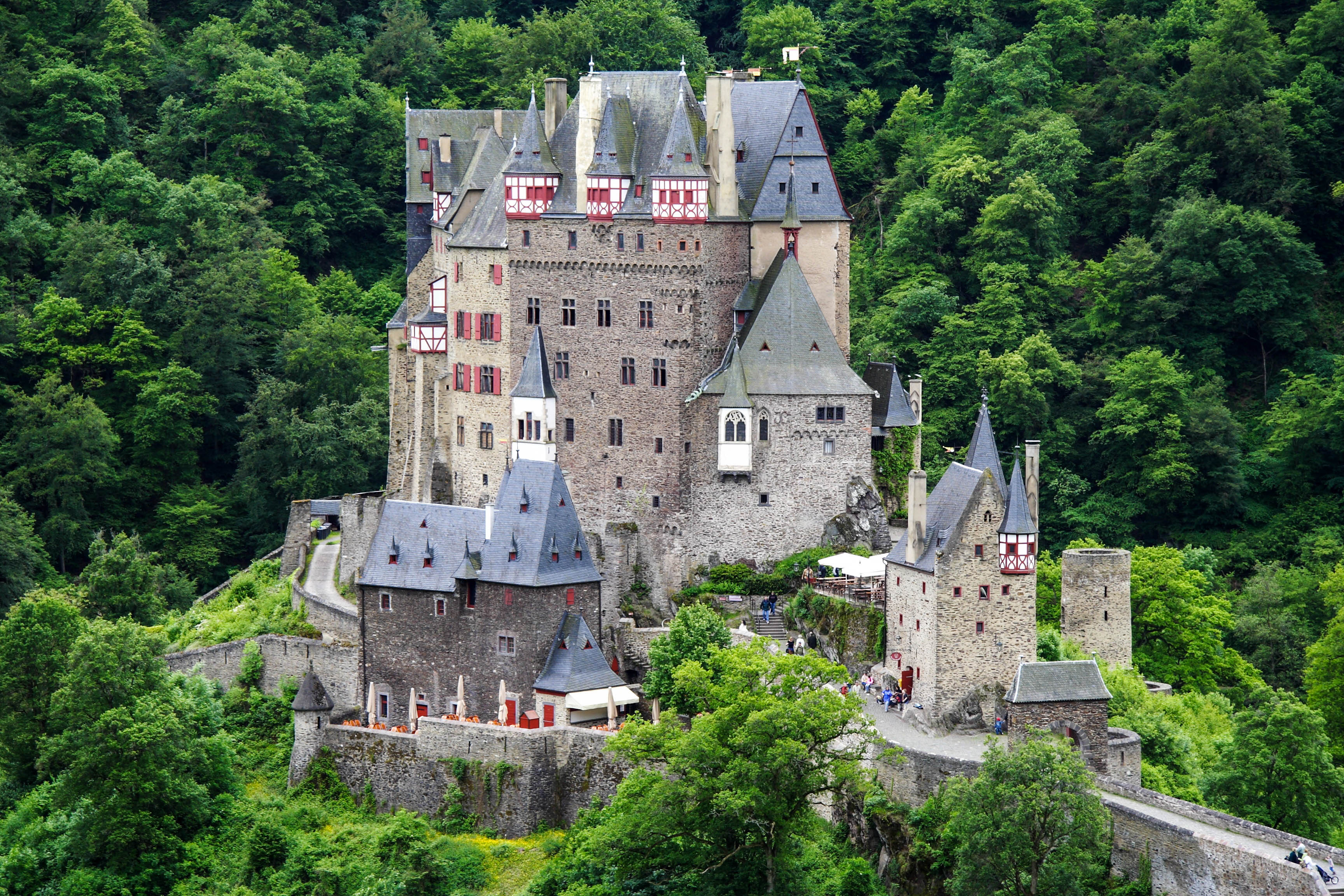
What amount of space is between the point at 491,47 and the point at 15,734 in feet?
138

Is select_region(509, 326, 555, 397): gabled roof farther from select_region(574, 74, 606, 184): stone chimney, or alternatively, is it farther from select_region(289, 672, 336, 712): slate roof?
select_region(289, 672, 336, 712): slate roof

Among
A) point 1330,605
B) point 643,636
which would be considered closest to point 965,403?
point 1330,605

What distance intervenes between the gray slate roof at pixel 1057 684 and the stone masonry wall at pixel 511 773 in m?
9.79

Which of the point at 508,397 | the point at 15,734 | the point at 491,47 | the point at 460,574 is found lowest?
the point at 15,734

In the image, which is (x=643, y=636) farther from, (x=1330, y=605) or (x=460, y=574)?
(x=1330, y=605)

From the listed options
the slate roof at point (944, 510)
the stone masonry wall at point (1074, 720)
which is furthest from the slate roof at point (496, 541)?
the stone masonry wall at point (1074, 720)

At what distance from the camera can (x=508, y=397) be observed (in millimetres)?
66625

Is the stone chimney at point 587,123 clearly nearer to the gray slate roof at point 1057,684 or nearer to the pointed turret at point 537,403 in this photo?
the pointed turret at point 537,403

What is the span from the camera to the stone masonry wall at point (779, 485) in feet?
209

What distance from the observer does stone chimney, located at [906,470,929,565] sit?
188ft

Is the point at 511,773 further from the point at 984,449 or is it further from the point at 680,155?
the point at 680,155

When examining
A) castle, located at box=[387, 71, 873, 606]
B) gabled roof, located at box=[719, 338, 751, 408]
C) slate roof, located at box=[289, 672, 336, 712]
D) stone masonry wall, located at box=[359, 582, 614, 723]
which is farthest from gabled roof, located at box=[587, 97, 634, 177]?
slate roof, located at box=[289, 672, 336, 712]

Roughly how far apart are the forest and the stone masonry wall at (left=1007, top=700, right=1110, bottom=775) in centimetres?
Answer: 577

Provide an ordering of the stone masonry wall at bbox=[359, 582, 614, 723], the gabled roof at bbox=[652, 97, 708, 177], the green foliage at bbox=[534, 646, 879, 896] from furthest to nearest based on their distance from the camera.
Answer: the gabled roof at bbox=[652, 97, 708, 177] → the stone masonry wall at bbox=[359, 582, 614, 723] → the green foliage at bbox=[534, 646, 879, 896]
